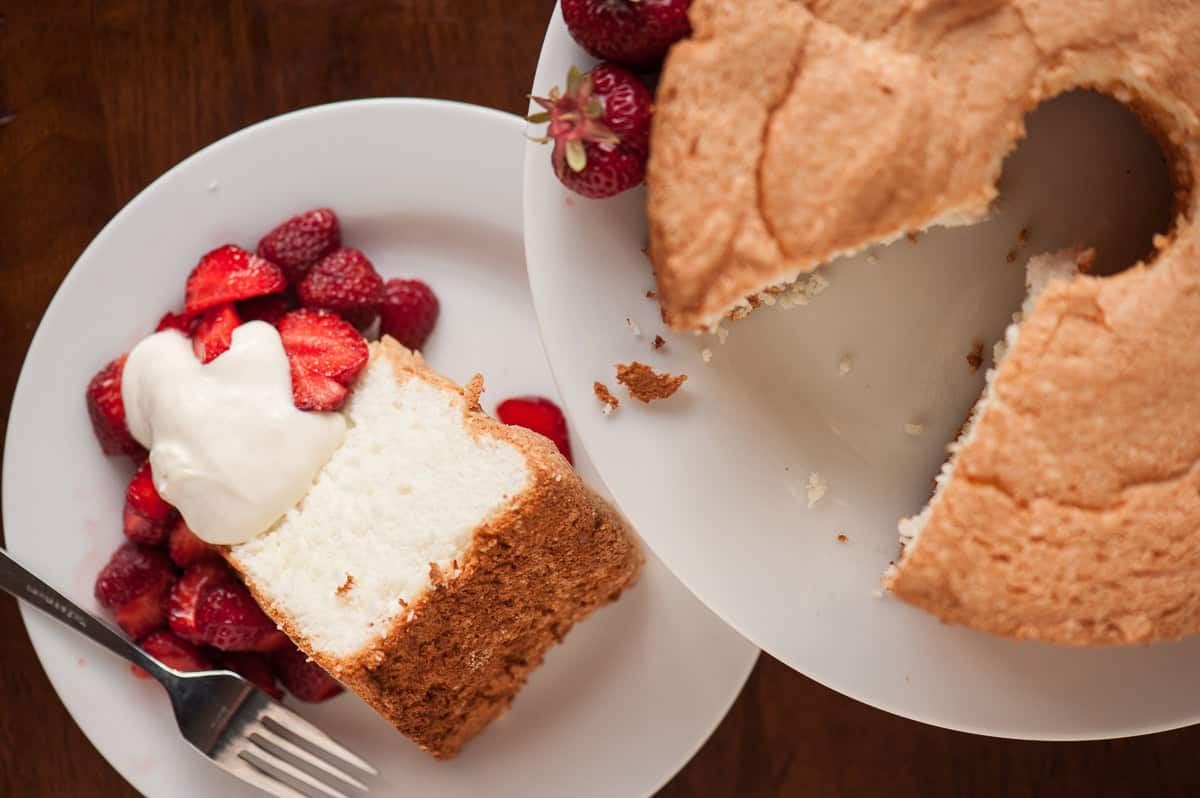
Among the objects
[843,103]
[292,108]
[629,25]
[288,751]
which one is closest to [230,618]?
[288,751]

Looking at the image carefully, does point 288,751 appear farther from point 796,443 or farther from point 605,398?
point 796,443

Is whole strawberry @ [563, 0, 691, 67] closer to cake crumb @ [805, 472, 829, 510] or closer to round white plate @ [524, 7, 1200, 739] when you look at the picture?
round white plate @ [524, 7, 1200, 739]

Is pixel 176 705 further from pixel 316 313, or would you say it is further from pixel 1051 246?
pixel 1051 246

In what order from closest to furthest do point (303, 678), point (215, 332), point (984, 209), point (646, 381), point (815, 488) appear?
point (984, 209) → point (646, 381) → point (815, 488) → point (215, 332) → point (303, 678)

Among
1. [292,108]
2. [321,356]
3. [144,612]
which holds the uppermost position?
[292,108]

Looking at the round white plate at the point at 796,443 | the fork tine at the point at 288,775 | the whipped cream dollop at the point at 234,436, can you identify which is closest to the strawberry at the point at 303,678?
the fork tine at the point at 288,775

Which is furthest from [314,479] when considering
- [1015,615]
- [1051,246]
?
[1051,246]

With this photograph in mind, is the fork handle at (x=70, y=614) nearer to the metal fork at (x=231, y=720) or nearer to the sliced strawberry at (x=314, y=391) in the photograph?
the metal fork at (x=231, y=720)
